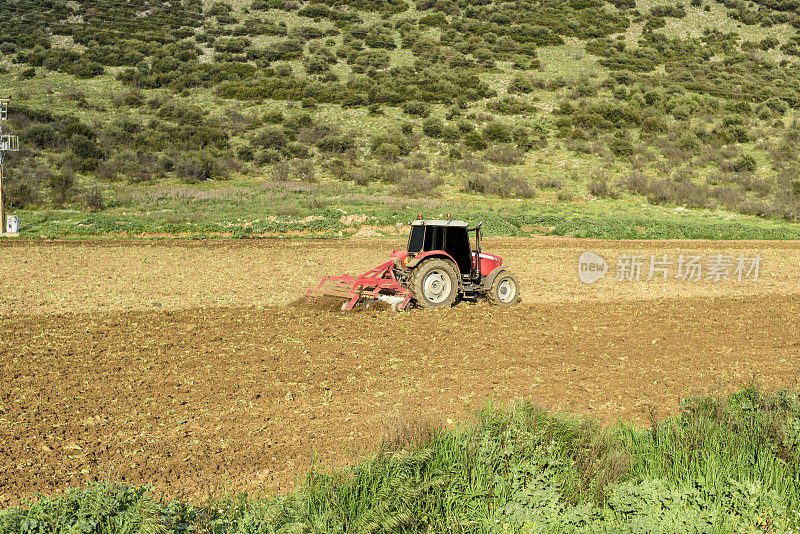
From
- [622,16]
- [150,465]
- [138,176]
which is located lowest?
[150,465]

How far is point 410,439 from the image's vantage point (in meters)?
6.25

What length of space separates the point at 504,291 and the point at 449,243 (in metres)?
1.94

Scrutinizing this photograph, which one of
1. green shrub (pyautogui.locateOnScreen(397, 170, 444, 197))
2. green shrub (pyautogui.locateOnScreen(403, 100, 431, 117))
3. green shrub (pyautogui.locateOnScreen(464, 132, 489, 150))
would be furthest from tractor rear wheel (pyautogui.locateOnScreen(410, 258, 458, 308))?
green shrub (pyautogui.locateOnScreen(403, 100, 431, 117))

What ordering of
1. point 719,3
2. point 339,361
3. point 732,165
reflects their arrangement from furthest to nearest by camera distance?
point 719,3
point 732,165
point 339,361

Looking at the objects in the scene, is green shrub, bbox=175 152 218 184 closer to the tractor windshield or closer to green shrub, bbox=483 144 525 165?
green shrub, bbox=483 144 525 165

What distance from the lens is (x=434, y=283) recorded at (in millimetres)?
13359

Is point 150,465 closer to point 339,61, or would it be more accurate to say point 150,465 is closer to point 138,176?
point 138,176

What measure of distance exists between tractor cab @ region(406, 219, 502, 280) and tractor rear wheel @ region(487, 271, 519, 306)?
1.80 feet

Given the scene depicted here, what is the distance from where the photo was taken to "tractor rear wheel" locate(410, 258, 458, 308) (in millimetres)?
12945

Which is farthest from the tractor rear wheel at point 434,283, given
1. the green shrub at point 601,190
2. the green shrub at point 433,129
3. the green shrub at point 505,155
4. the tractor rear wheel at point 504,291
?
the green shrub at point 433,129

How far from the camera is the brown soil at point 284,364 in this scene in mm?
6781

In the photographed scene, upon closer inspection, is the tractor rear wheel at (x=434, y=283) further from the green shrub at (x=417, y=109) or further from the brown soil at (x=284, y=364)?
the green shrub at (x=417, y=109)

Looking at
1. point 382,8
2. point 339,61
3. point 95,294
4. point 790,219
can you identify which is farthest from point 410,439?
point 382,8

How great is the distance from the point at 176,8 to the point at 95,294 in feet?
218
